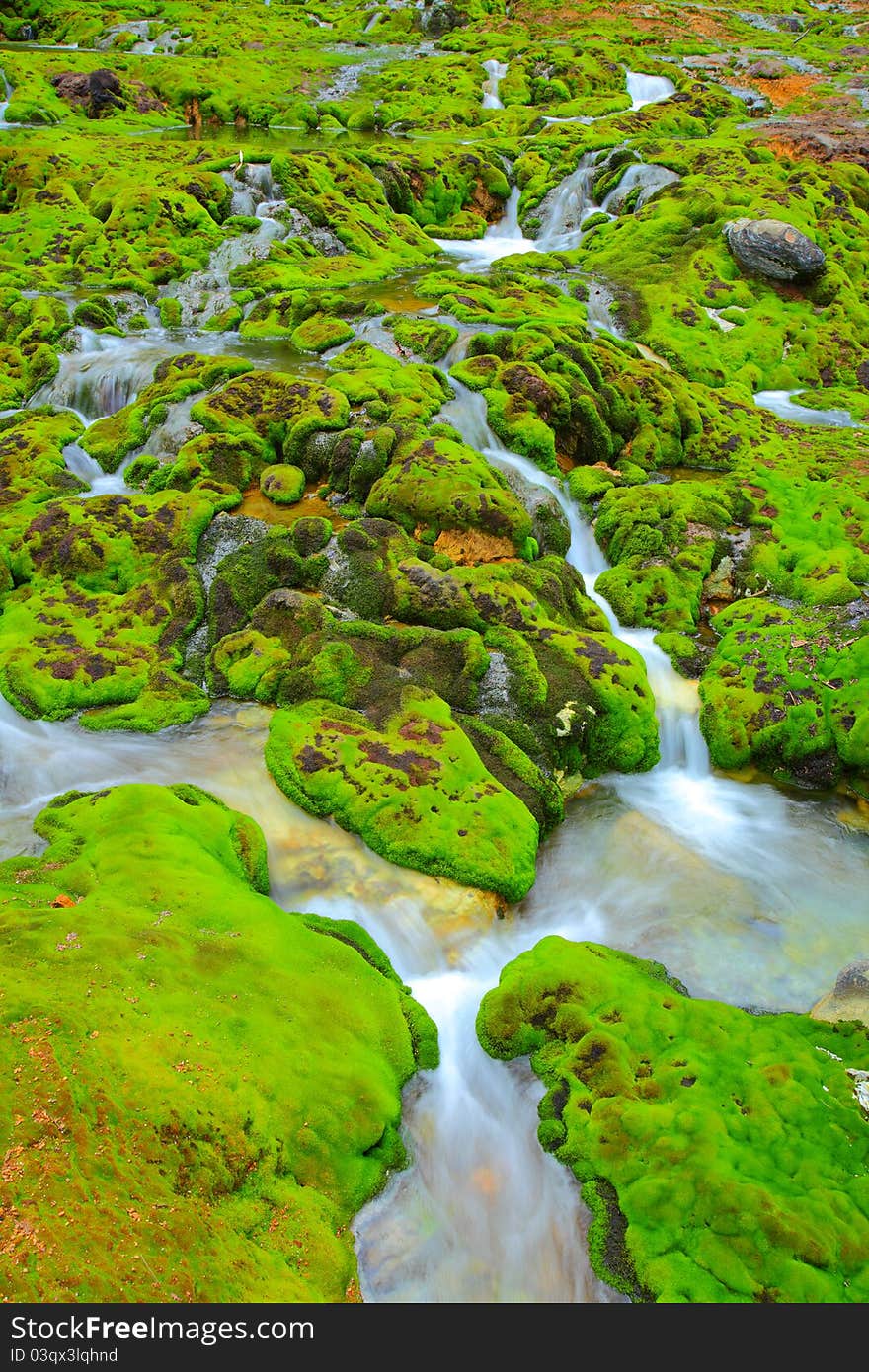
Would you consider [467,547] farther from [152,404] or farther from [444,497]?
[152,404]

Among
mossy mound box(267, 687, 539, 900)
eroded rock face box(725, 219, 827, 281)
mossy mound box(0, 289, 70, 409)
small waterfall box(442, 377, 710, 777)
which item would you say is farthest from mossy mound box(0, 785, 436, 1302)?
eroded rock face box(725, 219, 827, 281)

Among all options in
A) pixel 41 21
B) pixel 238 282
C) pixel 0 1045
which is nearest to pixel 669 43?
pixel 41 21

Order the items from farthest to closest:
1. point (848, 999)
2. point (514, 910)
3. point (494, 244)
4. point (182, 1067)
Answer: point (494, 244), point (514, 910), point (848, 999), point (182, 1067)

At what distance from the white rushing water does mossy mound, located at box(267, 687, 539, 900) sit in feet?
58.4

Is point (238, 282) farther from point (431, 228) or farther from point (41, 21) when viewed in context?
point (41, 21)

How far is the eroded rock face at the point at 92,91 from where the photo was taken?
45.0 metres

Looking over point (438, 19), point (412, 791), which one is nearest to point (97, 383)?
point (412, 791)

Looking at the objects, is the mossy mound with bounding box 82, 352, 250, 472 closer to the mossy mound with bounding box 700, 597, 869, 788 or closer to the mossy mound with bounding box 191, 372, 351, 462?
the mossy mound with bounding box 191, 372, 351, 462

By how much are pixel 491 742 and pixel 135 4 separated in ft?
242

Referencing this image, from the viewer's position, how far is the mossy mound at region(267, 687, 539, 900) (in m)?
11.8

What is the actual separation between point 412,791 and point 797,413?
20.0m

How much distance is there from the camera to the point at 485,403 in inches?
837

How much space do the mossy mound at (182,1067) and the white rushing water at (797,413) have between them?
2178cm

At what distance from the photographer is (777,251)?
96.0 ft
